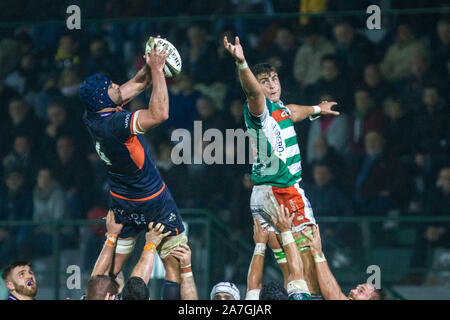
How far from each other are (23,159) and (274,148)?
507cm

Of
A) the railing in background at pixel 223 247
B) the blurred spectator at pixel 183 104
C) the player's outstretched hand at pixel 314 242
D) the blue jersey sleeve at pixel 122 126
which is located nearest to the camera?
the blue jersey sleeve at pixel 122 126

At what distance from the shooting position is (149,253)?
6.68 metres

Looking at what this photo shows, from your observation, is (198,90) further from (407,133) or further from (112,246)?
(112,246)

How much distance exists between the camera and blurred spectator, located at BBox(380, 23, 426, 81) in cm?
1068

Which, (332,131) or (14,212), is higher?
(332,131)

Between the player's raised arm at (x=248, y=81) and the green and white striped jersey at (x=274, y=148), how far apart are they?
0.20 m

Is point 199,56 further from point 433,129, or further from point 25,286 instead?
point 25,286

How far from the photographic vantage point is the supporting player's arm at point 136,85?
7.01m

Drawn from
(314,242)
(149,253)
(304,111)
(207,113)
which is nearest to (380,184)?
(207,113)

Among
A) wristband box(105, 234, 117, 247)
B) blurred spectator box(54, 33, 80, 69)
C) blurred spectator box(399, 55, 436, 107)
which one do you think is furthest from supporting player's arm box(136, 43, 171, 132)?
blurred spectator box(54, 33, 80, 69)

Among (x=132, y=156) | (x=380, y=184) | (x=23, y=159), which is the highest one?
(x=132, y=156)

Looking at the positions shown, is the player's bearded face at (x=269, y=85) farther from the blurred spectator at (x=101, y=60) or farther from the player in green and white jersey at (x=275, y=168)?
the blurred spectator at (x=101, y=60)

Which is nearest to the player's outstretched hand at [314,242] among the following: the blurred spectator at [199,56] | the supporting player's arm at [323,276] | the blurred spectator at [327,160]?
the supporting player's arm at [323,276]

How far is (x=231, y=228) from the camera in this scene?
9.63 meters
